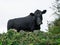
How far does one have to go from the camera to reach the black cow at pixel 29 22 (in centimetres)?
2211

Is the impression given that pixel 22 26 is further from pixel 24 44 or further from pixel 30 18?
pixel 24 44

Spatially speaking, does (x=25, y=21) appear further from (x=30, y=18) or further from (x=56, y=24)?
(x=56, y=24)

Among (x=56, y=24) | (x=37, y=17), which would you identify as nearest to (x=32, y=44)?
(x=37, y=17)

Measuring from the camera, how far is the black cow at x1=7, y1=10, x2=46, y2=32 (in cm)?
2211

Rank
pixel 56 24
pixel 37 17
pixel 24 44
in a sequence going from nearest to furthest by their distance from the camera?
pixel 24 44 < pixel 37 17 < pixel 56 24

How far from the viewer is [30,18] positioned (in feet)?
76.5

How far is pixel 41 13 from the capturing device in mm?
22391

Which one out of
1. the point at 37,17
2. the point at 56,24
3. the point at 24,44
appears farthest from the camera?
the point at 56,24

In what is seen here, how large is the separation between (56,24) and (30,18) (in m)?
2.52

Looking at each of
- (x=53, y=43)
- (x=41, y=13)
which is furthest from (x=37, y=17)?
(x=53, y=43)

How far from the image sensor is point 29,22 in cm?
2306

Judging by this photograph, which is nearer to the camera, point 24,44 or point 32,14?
point 24,44

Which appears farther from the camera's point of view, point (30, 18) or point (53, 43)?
point (30, 18)

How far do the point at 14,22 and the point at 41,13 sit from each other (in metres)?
2.29
